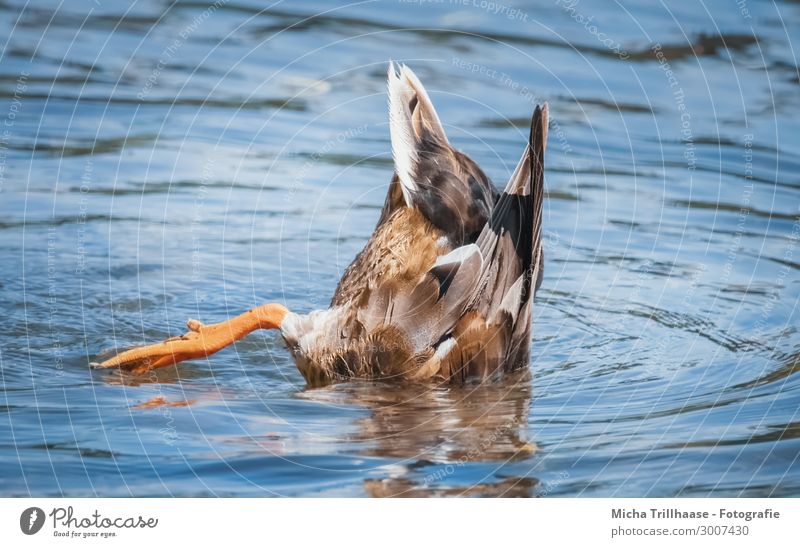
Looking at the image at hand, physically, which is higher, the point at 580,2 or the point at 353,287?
the point at 580,2

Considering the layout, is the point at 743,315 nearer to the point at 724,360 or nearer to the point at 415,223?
the point at 724,360

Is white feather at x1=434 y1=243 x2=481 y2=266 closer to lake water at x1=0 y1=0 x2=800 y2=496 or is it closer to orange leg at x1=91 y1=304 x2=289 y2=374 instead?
lake water at x1=0 y1=0 x2=800 y2=496

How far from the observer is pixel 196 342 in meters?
5.87

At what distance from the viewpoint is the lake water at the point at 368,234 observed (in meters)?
4.90

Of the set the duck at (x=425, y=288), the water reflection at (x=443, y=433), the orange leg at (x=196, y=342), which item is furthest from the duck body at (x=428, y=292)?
the orange leg at (x=196, y=342)

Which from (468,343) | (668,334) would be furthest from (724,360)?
(468,343)

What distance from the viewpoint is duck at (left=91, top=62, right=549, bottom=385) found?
5.45 metres

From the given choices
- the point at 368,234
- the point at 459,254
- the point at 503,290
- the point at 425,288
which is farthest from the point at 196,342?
the point at 368,234

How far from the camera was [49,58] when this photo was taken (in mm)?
8852

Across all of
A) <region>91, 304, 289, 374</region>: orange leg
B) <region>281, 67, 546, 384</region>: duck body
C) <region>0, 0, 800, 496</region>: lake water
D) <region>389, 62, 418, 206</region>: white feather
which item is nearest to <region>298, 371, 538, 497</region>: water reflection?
<region>0, 0, 800, 496</region>: lake water

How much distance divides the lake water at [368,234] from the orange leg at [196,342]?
5.4 inches

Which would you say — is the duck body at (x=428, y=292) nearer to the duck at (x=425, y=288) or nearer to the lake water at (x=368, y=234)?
the duck at (x=425, y=288)
